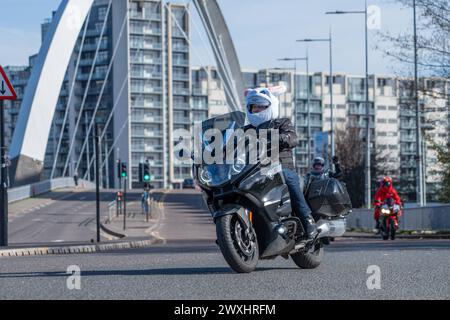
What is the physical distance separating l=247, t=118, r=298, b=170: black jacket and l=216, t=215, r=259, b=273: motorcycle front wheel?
36.1 inches

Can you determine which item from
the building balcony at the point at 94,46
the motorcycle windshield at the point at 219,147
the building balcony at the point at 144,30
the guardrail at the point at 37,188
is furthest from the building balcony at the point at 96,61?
the motorcycle windshield at the point at 219,147

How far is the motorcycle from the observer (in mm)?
25828

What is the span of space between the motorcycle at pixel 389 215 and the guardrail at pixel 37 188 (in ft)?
145

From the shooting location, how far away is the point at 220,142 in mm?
9531

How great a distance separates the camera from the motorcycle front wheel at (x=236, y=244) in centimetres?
920

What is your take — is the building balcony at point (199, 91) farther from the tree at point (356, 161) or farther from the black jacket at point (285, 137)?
the black jacket at point (285, 137)

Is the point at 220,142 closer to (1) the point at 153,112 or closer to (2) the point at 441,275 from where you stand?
(2) the point at 441,275

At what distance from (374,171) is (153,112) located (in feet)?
166

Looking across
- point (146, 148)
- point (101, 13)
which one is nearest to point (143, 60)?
point (101, 13)

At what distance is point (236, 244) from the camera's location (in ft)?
30.6

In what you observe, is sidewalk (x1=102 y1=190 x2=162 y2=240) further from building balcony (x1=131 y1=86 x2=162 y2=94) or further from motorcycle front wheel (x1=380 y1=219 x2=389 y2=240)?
building balcony (x1=131 y1=86 x2=162 y2=94)

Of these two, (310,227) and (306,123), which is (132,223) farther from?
(306,123)

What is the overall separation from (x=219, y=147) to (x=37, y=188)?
71911 millimetres
